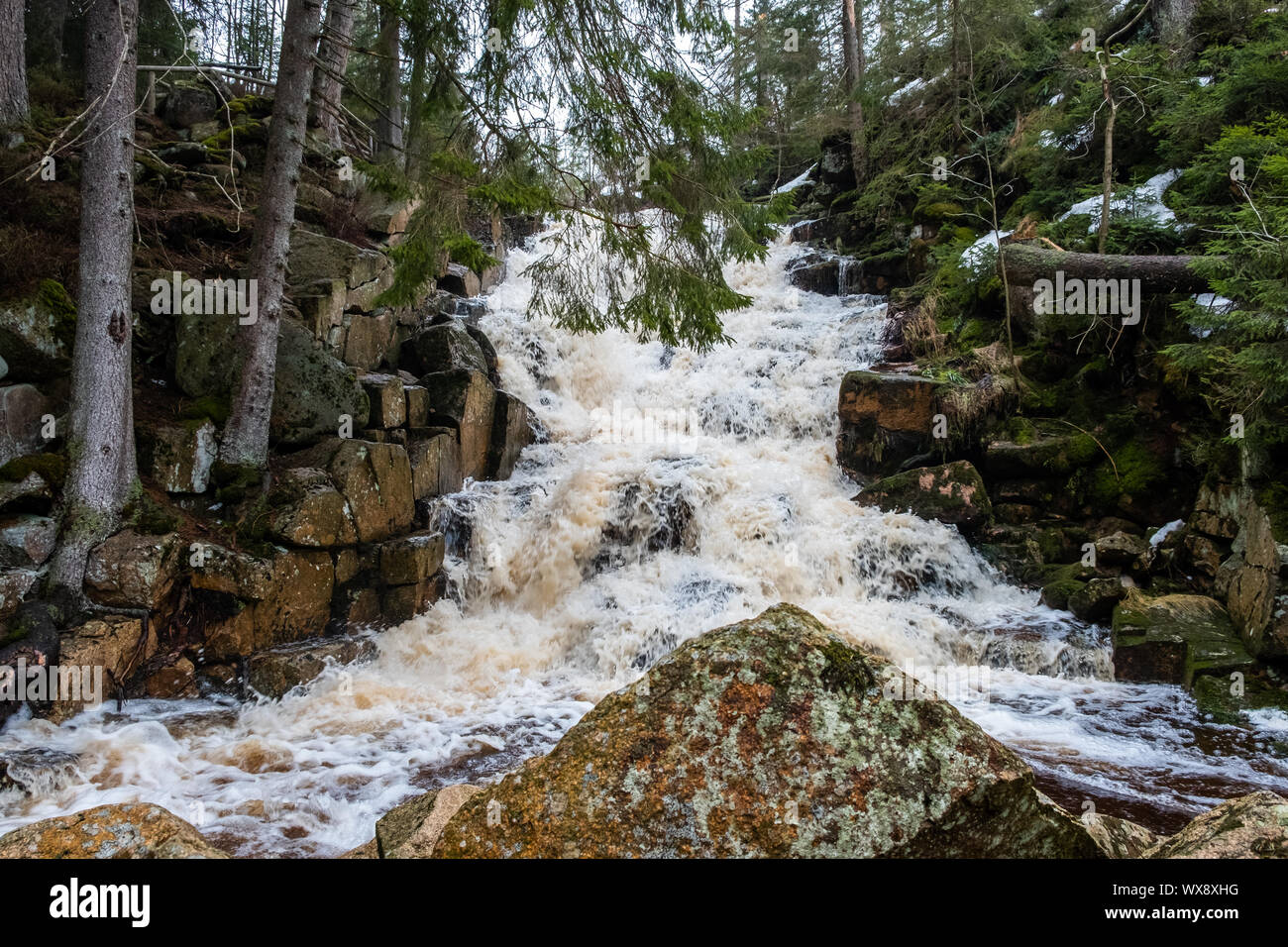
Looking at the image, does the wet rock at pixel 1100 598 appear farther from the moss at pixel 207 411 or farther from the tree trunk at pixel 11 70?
the tree trunk at pixel 11 70

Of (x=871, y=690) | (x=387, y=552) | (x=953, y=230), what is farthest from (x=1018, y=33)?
(x=871, y=690)

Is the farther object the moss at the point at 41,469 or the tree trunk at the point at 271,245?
the tree trunk at the point at 271,245

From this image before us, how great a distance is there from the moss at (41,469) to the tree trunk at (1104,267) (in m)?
11.5

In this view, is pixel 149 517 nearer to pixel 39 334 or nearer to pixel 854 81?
pixel 39 334

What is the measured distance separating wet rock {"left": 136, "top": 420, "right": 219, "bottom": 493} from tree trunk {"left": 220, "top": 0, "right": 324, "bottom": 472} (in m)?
0.22

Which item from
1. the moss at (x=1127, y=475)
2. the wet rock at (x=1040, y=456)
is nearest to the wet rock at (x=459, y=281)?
the wet rock at (x=1040, y=456)

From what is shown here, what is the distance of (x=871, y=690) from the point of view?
7.63ft

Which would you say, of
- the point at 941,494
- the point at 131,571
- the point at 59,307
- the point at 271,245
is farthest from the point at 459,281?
the point at 941,494

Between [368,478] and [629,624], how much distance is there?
3.61 metres

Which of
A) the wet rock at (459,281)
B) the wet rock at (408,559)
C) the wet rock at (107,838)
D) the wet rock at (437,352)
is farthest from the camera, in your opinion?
the wet rock at (459,281)

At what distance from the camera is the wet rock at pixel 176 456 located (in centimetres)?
726

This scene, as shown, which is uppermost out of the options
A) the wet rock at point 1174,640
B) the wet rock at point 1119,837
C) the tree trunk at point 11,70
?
the tree trunk at point 11,70

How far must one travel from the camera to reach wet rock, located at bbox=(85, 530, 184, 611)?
6.36 m

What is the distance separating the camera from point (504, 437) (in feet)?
35.7
